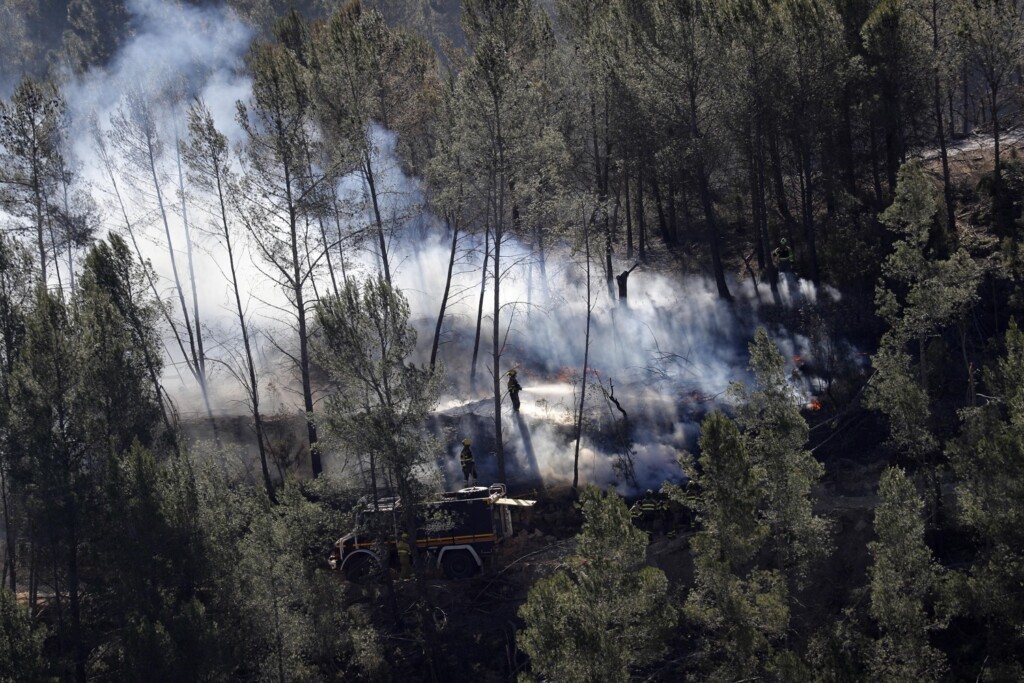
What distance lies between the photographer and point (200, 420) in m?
33.3

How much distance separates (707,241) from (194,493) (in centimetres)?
2443

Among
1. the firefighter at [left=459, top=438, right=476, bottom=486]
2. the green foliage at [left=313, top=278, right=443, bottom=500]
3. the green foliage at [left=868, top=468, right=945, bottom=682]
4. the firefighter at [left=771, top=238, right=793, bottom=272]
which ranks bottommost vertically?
the green foliage at [left=868, top=468, right=945, bottom=682]

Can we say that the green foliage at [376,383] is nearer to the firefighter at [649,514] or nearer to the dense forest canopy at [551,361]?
the dense forest canopy at [551,361]

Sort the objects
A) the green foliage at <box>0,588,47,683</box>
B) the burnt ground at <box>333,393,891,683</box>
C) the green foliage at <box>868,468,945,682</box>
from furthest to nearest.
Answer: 1. the burnt ground at <box>333,393,891,683</box>
2. the green foliage at <box>0,588,47,683</box>
3. the green foliage at <box>868,468,945,682</box>

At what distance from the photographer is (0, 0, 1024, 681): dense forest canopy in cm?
1836

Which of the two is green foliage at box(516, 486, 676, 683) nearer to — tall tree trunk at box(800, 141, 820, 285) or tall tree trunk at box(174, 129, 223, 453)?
tall tree trunk at box(174, 129, 223, 453)

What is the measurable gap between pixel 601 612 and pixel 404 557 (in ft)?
29.2

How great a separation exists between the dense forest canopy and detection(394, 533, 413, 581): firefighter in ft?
0.37

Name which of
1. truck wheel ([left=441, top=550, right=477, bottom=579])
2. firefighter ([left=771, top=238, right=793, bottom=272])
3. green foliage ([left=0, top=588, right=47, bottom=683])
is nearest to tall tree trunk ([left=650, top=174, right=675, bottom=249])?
firefighter ([left=771, top=238, right=793, bottom=272])

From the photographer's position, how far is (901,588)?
59.7 ft

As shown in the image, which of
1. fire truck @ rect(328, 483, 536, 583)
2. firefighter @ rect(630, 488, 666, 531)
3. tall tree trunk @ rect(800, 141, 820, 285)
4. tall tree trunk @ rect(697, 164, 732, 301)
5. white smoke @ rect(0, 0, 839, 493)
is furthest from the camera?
tall tree trunk @ rect(697, 164, 732, 301)

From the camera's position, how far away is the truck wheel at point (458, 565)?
2431 centimetres

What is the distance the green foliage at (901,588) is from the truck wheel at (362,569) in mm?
12485

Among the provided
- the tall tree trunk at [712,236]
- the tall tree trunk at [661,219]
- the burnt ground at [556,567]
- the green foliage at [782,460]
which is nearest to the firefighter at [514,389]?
the burnt ground at [556,567]
